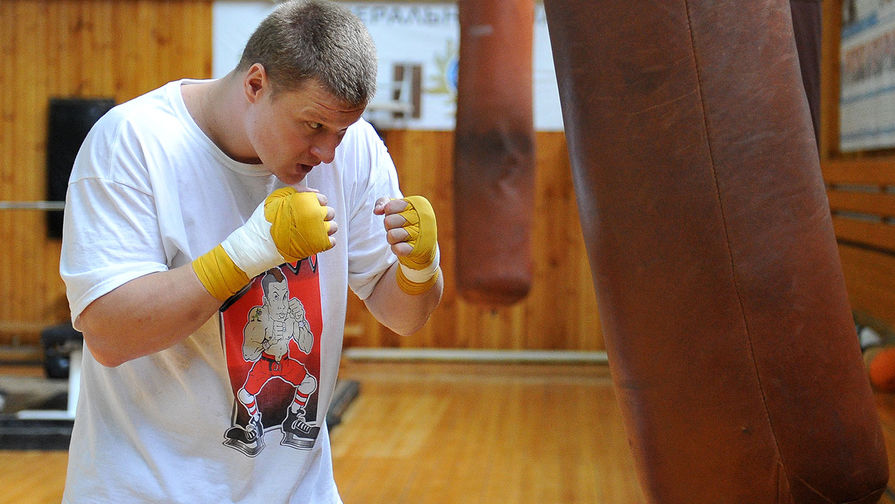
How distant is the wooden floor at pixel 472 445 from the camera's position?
3348 mm

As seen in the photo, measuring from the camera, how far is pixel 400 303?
1.42 m

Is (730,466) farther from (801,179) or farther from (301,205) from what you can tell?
(301,205)

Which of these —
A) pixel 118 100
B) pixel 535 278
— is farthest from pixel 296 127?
pixel 118 100

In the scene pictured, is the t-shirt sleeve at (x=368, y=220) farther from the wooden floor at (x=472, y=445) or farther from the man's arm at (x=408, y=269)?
the wooden floor at (x=472, y=445)

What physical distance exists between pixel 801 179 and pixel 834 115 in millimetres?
4496

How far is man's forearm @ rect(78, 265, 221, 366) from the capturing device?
44.3 inches

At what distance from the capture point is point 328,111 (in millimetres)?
1183

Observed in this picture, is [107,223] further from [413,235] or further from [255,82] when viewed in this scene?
[413,235]

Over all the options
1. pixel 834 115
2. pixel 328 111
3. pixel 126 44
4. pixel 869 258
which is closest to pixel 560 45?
pixel 328 111

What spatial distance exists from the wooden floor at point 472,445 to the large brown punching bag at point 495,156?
1.53 metres

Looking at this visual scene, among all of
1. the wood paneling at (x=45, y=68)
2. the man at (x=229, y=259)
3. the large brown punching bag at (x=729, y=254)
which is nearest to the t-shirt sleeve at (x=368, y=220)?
the man at (x=229, y=259)

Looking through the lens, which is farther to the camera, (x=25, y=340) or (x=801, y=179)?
(x=25, y=340)

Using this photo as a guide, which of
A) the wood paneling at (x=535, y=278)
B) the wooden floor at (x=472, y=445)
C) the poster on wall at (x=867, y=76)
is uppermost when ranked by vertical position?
the poster on wall at (x=867, y=76)

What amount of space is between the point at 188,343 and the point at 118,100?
16.8ft
